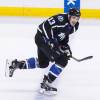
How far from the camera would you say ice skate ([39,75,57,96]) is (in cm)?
378

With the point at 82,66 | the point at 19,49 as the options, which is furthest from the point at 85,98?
the point at 19,49

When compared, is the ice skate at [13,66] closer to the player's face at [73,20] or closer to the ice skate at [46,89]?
the ice skate at [46,89]

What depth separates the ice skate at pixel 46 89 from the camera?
378cm

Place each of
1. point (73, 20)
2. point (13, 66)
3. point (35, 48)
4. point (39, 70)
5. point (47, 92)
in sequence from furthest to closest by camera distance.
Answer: point (35, 48) < point (39, 70) < point (13, 66) < point (47, 92) < point (73, 20)

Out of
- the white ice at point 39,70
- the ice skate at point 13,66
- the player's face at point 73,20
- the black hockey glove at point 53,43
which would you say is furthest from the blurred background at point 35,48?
the player's face at point 73,20

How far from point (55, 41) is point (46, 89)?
16.4 inches

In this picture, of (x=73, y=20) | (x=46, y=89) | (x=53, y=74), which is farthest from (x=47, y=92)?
(x=73, y=20)

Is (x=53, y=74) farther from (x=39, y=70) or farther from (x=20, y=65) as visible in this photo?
(x=39, y=70)

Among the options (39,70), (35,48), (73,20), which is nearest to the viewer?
(73,20)

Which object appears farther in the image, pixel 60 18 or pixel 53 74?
pixel 53 74

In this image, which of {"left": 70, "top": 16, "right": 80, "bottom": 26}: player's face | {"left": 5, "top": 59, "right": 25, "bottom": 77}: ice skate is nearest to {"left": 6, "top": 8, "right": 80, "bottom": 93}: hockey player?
{"left": 70, "top": 16, "right": 80, "bottom": 26}: player's face

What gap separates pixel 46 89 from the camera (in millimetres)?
3820

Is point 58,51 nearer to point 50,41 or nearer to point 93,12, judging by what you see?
point 50,41

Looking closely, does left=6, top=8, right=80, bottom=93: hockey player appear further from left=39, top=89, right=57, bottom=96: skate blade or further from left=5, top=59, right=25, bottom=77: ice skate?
left=5, top=59, right=25, bottom=77: ice skate
